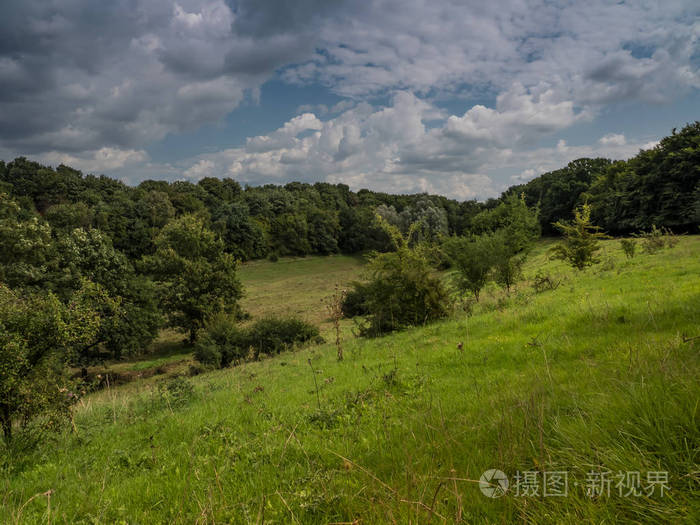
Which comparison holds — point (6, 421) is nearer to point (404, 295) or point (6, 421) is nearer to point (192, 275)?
point (404, 295)

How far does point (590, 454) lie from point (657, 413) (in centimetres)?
49

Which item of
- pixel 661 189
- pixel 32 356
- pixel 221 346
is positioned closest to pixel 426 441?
pixel 32 356

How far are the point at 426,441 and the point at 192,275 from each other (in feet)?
100

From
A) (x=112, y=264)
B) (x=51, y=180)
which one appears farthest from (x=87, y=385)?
(x=51, y=180)

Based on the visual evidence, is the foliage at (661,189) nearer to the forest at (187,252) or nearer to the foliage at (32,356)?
the forest at (187,252)

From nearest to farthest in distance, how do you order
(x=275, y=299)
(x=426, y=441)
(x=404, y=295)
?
(x=426, y=441) < (x=404, y=295) < (x=275, y=299)

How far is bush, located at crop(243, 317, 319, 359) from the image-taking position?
22.6 metres

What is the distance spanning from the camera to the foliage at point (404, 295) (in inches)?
589

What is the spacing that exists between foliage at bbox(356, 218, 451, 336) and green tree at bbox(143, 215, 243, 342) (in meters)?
18.5

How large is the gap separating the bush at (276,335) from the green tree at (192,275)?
284 inches

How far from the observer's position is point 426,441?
2902 mm

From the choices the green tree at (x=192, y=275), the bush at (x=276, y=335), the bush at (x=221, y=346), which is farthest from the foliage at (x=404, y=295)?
the green tree at (x=192, y=275)

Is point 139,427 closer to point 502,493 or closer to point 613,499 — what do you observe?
point 502,493

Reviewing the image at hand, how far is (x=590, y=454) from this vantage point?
80.7 inches
